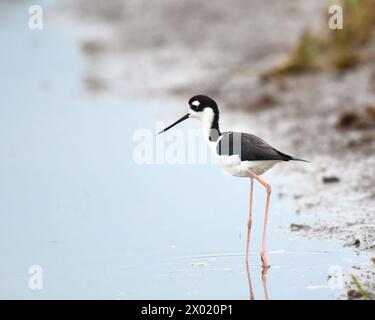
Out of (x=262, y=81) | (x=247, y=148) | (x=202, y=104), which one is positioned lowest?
(x=247, y=148)

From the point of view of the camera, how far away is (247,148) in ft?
24.8

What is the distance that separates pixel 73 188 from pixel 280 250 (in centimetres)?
330

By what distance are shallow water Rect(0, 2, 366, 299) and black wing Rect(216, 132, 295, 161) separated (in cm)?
82

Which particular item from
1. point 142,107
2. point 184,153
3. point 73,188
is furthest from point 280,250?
point 142,107

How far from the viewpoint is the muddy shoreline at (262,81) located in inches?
372

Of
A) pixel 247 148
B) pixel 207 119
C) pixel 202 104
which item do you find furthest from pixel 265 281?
pixel 202 104

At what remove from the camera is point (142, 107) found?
15.0 m

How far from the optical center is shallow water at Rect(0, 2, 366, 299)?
7.13m

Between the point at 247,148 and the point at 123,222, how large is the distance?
2.00 m

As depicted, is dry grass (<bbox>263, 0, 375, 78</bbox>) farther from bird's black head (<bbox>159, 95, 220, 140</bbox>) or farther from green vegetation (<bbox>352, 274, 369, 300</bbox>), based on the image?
green vegetation (<bbox>352, 274, 369, 300</bbox>)

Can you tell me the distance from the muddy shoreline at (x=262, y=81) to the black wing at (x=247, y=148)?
3.44 ft

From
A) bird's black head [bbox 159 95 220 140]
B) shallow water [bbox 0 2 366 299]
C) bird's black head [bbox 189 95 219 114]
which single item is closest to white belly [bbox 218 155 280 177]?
bird's black head [bbox 159 95 220 140]

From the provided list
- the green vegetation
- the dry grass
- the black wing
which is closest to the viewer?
the green vegetation

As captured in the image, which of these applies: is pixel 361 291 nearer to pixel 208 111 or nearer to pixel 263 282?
pixel 263 282
